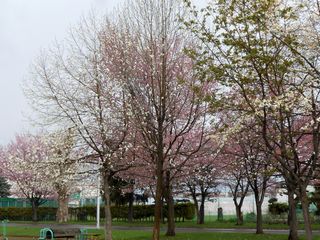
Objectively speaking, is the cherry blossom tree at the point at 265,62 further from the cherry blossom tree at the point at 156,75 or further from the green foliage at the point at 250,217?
the green foliage at the point at 250,217

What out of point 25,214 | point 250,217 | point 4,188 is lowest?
point 250,217

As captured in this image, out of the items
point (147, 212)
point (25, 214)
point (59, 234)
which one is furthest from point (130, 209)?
point (59, 234)

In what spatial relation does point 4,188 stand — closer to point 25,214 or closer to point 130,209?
point 25,214

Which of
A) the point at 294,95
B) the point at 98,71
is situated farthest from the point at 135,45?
the point at 294,95

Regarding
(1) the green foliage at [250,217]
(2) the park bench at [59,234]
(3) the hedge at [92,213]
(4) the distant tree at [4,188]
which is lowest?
(2) the park bench at [59,234]

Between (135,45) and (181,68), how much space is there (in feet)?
5.42

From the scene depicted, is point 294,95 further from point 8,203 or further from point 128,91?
point 8,203

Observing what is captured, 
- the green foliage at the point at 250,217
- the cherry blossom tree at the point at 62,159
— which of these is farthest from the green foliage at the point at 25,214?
the cherry blossom tree at the point at 62,159

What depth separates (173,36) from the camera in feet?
51.9

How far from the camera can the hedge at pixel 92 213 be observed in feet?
138

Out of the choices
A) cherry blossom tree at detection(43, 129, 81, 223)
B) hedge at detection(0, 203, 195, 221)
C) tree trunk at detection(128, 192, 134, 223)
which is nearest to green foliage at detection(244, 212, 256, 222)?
hedge at detection(0, 203, 195, 221)

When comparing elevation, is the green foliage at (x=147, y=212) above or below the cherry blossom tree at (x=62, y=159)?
below

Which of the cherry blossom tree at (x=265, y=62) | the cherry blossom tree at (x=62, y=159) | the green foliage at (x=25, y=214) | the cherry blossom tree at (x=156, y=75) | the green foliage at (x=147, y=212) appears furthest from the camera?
the green foliage at (x=25, y=214)

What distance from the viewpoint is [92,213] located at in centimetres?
4738
